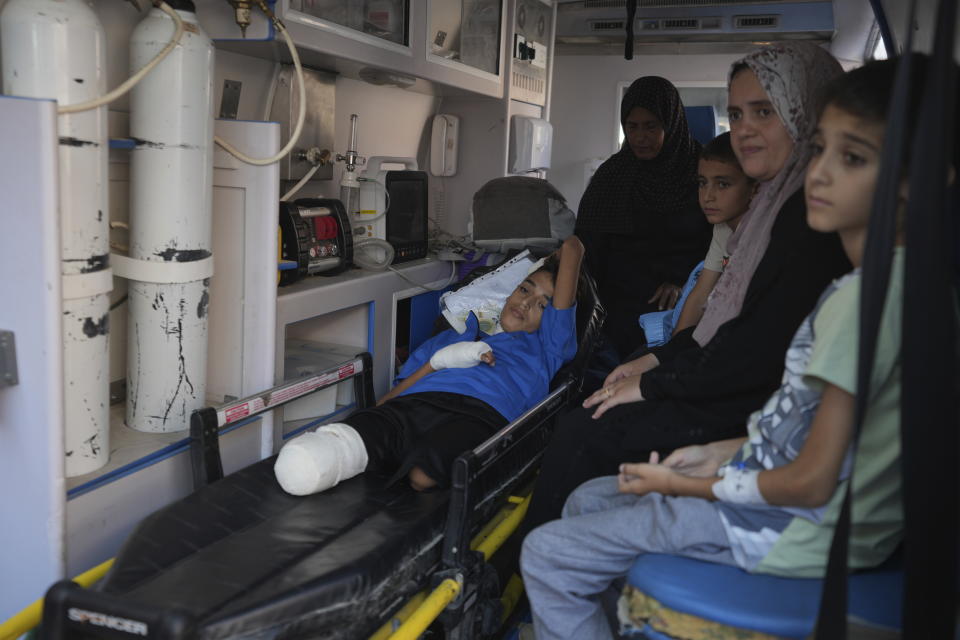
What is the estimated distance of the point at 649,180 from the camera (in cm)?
332

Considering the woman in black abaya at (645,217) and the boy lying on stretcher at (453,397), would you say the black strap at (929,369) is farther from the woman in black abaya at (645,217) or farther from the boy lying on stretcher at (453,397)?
the woman in black abaya at (645,217)

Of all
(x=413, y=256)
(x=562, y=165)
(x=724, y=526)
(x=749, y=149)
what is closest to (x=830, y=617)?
(x=724, y=526)

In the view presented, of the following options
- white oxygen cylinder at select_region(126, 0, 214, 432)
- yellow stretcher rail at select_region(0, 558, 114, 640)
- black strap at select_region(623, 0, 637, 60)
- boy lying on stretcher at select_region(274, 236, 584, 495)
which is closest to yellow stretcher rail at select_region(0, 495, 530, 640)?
yellow stretcher rail at select_region(0, 558, 114, 640)

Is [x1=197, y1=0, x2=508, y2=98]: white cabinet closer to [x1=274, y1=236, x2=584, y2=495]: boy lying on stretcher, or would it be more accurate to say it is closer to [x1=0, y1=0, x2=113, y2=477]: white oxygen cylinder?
[x1=0, y1=0, x2=113, y2=477]: white oxygen cylinder

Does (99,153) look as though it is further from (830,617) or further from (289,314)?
(830,617)

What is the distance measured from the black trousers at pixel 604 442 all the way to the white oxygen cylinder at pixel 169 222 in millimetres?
1008

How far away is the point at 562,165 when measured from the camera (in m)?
7.51

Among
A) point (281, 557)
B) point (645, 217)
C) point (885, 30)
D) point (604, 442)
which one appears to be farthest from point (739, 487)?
point (645, 217)

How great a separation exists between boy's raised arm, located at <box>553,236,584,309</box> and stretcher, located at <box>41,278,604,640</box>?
0.51 metres

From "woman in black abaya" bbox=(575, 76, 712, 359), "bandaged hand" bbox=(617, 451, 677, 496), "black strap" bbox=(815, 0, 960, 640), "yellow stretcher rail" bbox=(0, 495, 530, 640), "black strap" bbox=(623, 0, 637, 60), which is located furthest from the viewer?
"black strap" bbox=(623, 0, 637, 60)

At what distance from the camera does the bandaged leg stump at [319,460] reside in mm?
2139

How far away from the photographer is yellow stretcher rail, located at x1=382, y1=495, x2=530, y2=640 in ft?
5.88

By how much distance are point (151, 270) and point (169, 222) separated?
0.44 feet

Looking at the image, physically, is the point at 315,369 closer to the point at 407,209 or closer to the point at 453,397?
the point at 453,397
